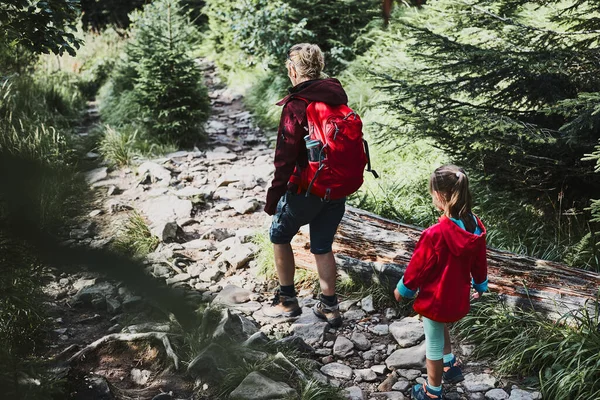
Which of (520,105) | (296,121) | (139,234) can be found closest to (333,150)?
(296,121)

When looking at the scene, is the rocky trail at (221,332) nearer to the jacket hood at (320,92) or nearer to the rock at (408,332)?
the rock at (408,332)

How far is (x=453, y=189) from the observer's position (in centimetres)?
291

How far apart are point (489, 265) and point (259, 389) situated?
1.96 m

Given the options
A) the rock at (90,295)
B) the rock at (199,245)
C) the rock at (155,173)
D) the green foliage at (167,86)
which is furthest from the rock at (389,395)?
the green foliage at (167,86)

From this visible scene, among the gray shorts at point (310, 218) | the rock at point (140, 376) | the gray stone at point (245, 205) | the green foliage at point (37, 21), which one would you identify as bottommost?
the rock at point (140, 376)

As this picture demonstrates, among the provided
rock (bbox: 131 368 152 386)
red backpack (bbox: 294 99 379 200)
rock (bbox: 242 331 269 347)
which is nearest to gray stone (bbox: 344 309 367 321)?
rock (bbox: 242 331 269 347)

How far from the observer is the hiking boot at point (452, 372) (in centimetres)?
340

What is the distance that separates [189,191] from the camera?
6867 mm

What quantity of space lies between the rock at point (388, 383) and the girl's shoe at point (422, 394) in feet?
0.67

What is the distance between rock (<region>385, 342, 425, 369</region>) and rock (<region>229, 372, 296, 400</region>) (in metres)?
0.85

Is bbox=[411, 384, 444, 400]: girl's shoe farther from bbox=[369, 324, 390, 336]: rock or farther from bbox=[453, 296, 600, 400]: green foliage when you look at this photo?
bbox=[369, 324, 390, 336]: rock

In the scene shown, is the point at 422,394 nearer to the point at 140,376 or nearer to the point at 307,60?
the point at 140,376

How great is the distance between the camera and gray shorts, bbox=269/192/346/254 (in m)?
3.75

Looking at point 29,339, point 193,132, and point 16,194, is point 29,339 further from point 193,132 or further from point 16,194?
point 193,132
